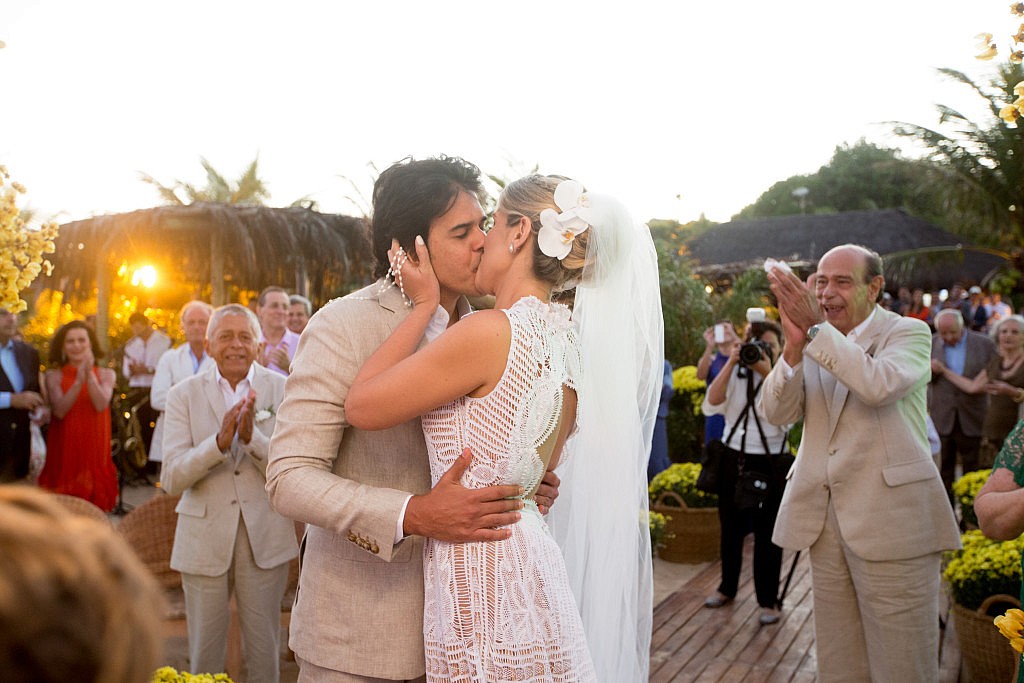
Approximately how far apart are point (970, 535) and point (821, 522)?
192 cm

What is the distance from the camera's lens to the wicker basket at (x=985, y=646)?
4383mm

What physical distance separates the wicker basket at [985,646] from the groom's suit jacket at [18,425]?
6949 mm

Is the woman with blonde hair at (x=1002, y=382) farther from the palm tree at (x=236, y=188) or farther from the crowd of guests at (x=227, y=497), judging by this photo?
the palm tree at (x=236, y=188)

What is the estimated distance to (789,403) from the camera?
13.5ft

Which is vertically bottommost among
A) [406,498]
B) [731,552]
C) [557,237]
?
[731,552]

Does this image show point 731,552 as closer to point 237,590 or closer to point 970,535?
point 970,535

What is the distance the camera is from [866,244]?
29750mm

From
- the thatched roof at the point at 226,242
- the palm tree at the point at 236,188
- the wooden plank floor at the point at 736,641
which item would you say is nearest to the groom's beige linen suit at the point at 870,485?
the wooden plank floor at the point at 736,641

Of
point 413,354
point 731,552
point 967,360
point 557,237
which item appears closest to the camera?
point 413,354

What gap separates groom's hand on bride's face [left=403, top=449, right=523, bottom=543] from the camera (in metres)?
2.06

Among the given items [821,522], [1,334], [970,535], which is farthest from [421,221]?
[1,334]

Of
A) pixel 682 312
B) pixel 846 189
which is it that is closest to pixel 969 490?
pixel 682 312

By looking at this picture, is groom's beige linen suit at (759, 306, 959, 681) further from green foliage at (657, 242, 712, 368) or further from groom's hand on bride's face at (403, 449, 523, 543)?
green foliage at (657, 242, 712, 368)

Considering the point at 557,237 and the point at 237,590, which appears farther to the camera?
the point at 237,590
